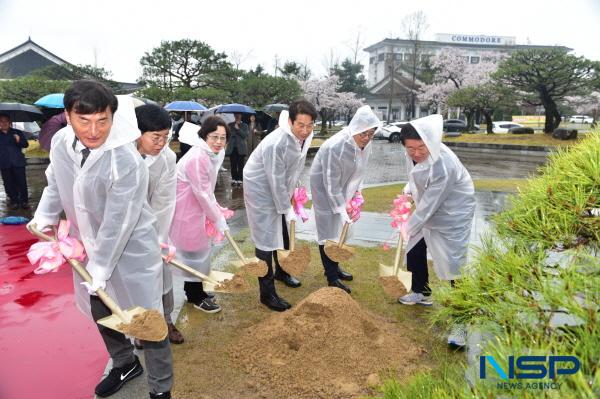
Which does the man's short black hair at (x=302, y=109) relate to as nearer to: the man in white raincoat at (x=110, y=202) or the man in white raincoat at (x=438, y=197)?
the man in white raincoat at (x=438, y=197)

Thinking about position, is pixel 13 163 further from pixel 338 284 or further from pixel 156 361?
pixel 156 361

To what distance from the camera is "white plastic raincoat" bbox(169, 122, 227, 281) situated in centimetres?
342

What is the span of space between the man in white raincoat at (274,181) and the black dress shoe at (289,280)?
528 millimetres

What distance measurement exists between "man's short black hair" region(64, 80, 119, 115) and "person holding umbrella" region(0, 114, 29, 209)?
21.5ft

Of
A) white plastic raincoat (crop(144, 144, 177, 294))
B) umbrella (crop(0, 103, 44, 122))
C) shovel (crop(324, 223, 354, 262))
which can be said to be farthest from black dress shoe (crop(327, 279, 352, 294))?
umbrella (crop(0, 103, 44, 122))

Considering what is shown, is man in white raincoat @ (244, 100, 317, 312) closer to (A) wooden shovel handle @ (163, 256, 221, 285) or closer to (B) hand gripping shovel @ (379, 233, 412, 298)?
(A) wooden shovel handle @ (163, 256, 221, 285)

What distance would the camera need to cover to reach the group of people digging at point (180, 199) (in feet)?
7.06

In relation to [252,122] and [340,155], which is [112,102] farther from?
[252,122]

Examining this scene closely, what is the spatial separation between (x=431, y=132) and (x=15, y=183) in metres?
7.68

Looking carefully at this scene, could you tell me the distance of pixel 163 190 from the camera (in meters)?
2.95

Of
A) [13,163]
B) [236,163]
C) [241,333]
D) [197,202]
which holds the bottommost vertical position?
[241,333]

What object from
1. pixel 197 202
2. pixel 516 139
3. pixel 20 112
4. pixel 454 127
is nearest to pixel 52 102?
pixel 20 112

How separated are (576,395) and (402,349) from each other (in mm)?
2225

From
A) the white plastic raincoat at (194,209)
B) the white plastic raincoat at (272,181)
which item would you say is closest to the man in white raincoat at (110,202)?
the white plastic raincoat at (194,209)
